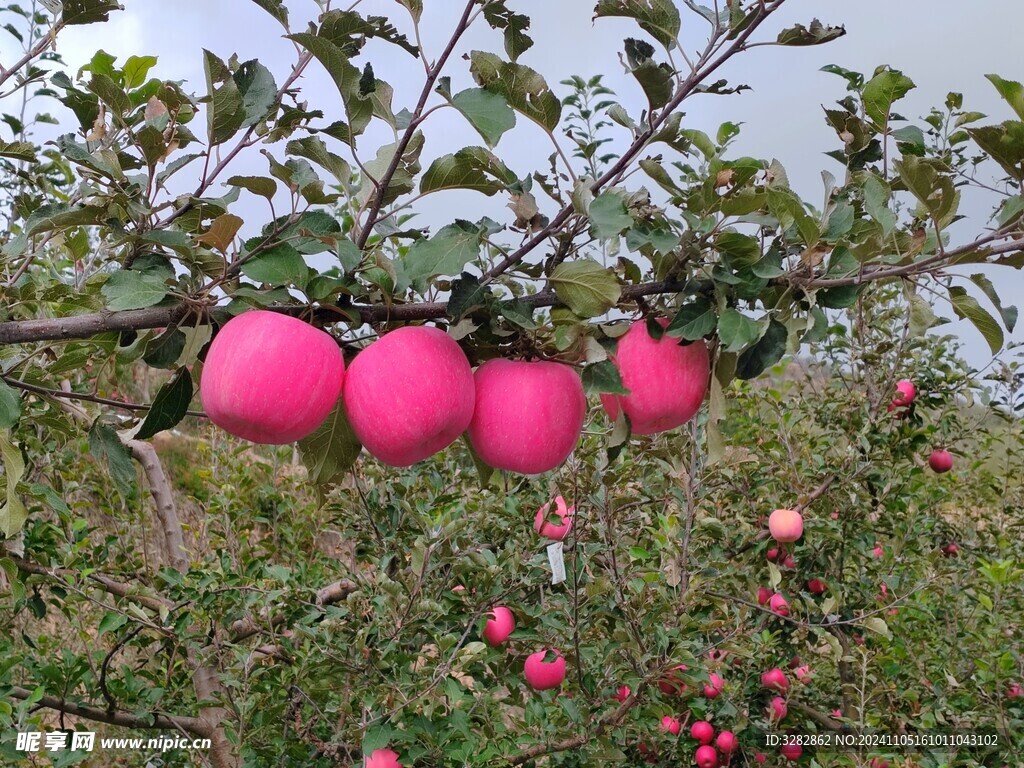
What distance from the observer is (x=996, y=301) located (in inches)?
35.0

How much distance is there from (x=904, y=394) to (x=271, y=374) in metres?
2.58

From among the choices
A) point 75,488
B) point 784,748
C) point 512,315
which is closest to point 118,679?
point 75,488

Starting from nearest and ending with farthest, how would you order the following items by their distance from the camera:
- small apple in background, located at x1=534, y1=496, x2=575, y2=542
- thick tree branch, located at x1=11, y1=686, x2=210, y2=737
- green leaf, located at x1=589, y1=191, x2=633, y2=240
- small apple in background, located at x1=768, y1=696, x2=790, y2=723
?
green leaf, located at x1=589, y1=191, x2=633, y2=240, thick tree branch, located at x1=11, y1=686, x2=210, y2=737, small apple in background, located at x1=534, y1=496, x2=575, y2=542, small apple in background, located at x1=768, y1=696, x2=790, y2=723

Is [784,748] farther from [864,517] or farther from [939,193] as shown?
[939,193]

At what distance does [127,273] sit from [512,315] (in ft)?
1.33

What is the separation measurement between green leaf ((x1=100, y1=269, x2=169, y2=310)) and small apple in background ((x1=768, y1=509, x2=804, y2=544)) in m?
1.98

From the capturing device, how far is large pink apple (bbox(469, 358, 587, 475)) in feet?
2.98

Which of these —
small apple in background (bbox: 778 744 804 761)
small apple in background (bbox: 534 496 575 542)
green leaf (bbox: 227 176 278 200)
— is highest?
green leaf (bbox: 227 176 278 200)

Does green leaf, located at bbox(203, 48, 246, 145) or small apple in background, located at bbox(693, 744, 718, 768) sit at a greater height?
green leaf, located at bbox(203, 48, 246, 145)

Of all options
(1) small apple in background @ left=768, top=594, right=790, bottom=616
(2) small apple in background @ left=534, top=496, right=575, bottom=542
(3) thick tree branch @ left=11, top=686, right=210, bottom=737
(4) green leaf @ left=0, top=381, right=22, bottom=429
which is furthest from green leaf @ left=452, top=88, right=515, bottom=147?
(1) small apple in background @ left=768, top=594, right=790, bottom=616

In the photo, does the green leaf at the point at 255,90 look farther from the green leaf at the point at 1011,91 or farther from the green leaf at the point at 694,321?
the green leaf at the point at 1011,91

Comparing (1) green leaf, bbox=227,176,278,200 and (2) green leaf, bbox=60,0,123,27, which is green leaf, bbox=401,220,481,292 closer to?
(1) green leaf, bbox=227,176,278,200

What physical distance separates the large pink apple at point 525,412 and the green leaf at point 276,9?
18.0 inches

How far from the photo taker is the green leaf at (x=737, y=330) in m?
0.79
